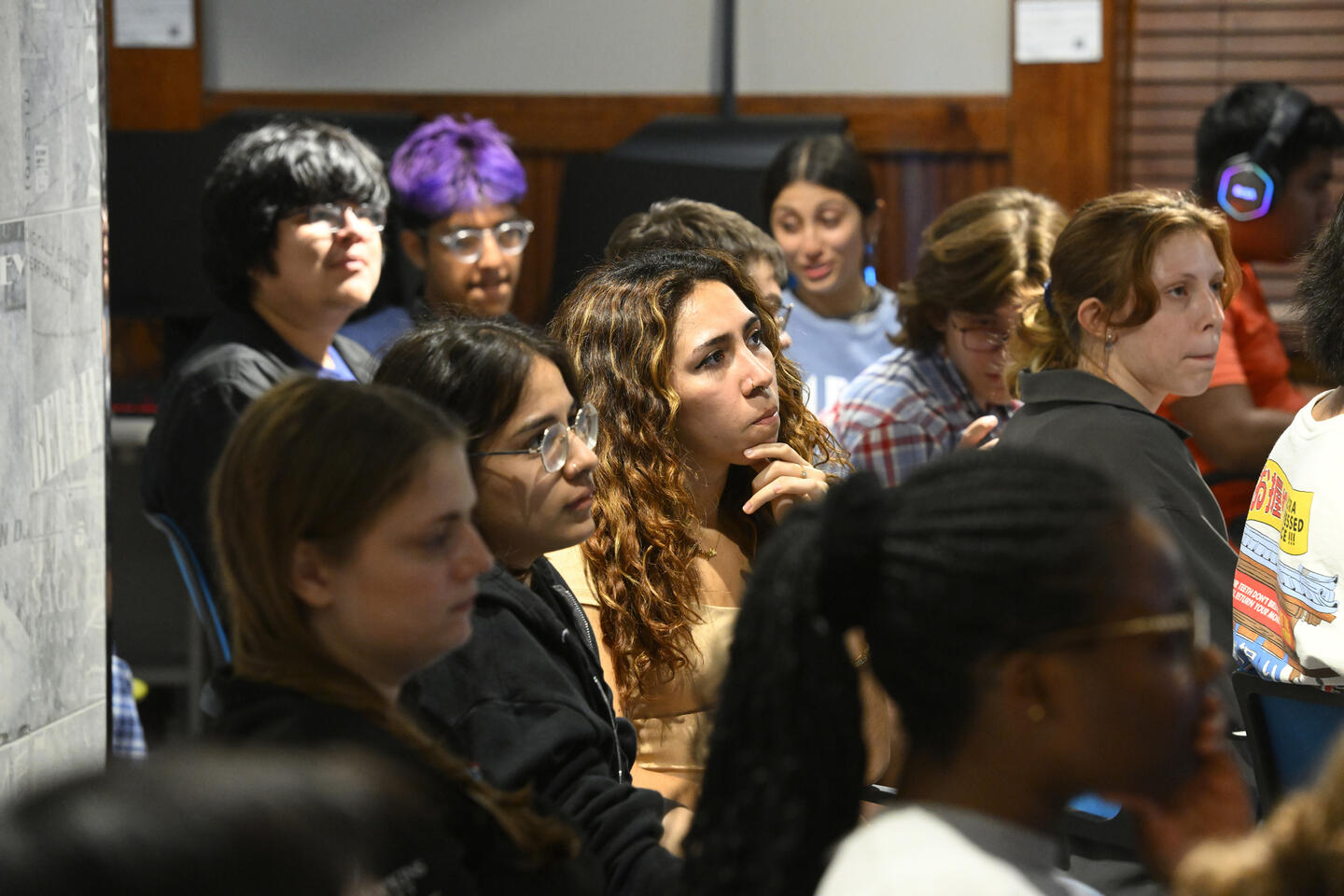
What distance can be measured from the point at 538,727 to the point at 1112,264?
131cm

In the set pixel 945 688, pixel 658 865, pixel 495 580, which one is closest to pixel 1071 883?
pixel 945 688

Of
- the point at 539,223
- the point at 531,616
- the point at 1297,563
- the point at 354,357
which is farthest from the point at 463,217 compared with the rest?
the point at 1297,563

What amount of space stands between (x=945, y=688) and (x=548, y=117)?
381 centimetres

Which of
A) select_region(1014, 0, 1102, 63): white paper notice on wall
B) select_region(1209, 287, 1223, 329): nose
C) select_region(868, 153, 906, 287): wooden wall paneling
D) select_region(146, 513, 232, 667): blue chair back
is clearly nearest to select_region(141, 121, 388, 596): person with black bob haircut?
select_region(146, 513, 232, 667): blue chair back

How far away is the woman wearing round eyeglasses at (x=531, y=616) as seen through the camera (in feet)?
4.65

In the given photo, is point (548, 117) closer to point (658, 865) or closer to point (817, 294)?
point (817, 294)

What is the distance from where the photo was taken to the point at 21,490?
169 cm

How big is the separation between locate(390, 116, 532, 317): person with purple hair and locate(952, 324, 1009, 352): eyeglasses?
3.65ft

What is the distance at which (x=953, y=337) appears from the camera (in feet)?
9.86

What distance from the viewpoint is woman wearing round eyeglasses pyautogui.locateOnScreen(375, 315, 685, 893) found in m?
1.42

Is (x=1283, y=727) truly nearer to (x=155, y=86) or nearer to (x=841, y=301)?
(x=841, y=301)

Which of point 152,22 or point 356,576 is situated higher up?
point 152,22

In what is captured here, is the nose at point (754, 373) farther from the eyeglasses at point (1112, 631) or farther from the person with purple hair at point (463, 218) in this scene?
the person with purple hair at point (463, 218)

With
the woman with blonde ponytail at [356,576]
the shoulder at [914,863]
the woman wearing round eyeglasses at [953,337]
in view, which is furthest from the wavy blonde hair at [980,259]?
the shoulder at [914,863]
